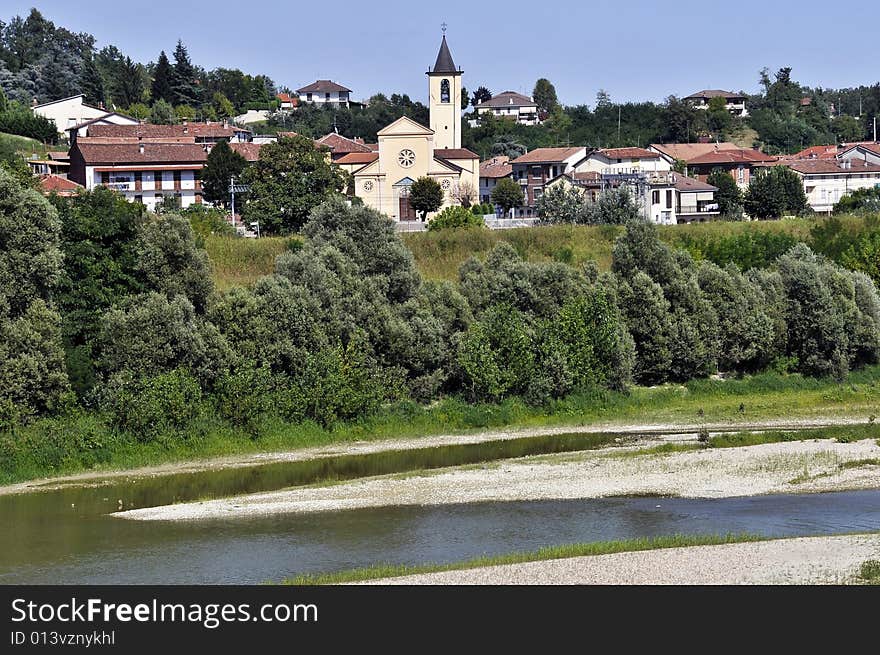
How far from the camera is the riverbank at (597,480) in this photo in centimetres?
2928

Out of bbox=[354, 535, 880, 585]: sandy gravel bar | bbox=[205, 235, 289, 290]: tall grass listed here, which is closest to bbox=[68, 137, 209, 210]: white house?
bbox=[205, 235, 289, 290]: tall grass

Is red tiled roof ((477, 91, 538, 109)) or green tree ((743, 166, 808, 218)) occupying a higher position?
red tiled roof ((477, 91, 538, 109))

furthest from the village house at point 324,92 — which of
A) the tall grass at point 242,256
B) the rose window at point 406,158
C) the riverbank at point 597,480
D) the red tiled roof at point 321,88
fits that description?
the riverbank at point 597,480

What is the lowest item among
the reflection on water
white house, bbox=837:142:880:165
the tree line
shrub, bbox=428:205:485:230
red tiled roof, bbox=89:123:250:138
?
the reflection on water

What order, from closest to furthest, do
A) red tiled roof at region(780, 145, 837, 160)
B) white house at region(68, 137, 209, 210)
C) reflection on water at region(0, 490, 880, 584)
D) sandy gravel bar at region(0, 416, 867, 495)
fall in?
reflection on water at region(0, 490, 880, 584) < sandy gravel bar at region(0, 416, 867, 495) < white house at region(68, 137, 209, 210) < red tiled roof at region(780, 145, 837, 160)

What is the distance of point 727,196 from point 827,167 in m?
14.1

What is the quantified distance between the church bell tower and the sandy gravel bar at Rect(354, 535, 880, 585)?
2941 inches

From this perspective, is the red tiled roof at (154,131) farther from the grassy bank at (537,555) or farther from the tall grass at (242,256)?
the grassy bank at (537,555)

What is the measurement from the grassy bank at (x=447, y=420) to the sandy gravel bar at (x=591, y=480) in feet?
14.7

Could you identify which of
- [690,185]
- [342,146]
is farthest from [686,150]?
[342,146]

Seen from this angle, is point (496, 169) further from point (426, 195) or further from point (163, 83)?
point (163, 83)

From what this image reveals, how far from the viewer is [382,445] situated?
119 ft

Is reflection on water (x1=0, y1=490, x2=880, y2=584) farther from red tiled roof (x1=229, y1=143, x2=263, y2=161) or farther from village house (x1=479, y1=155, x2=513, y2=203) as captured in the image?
village house (x1=479, y1=155, x2=513, y2=203)

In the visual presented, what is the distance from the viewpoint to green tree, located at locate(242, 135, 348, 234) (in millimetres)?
59750
